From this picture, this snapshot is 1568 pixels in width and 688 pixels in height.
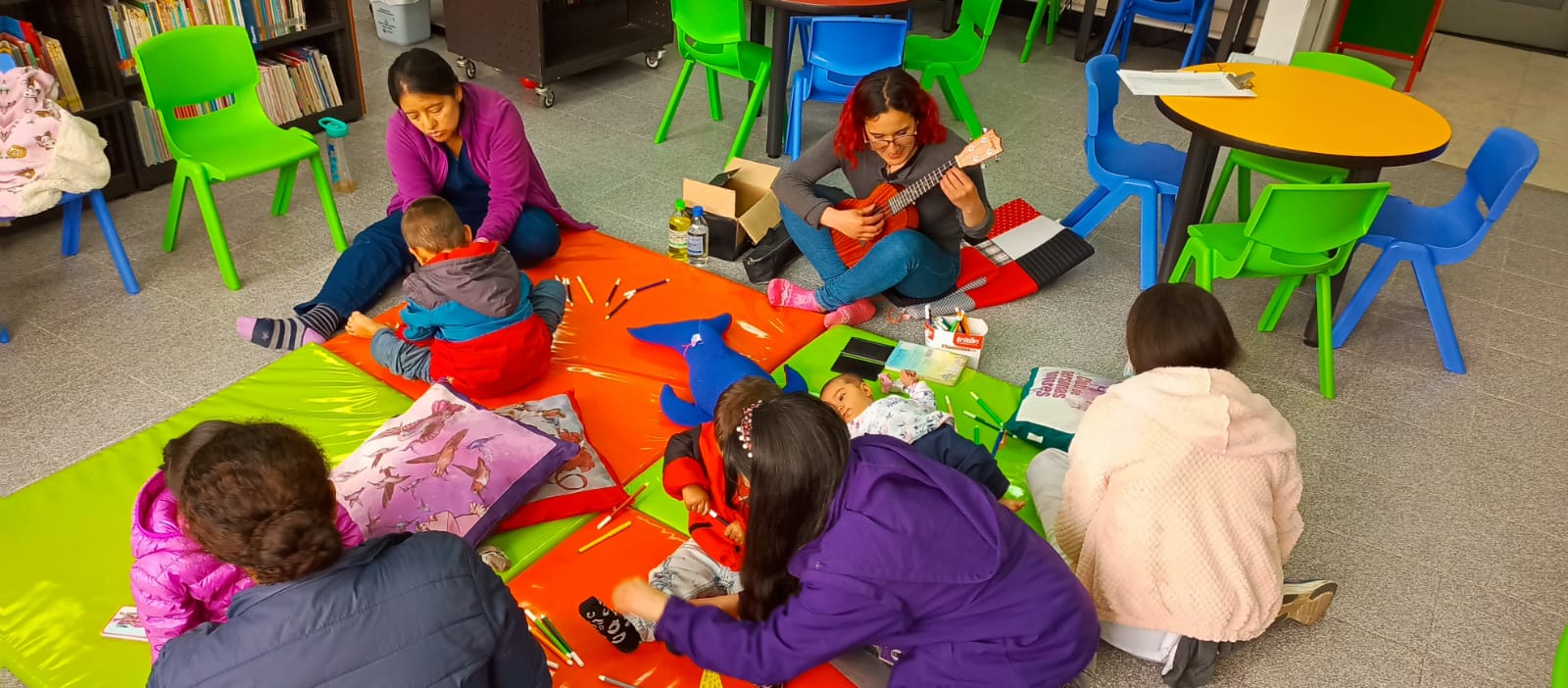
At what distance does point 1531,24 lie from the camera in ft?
22.4

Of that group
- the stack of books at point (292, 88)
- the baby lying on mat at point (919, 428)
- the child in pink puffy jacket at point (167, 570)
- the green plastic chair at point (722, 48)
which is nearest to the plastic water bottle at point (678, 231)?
the green plastic chair at point (722, 48)

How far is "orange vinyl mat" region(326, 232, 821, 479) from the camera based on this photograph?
287 cm

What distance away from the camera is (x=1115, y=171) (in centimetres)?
371

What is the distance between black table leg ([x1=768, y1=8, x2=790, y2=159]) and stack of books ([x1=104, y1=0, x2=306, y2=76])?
6.42 feet

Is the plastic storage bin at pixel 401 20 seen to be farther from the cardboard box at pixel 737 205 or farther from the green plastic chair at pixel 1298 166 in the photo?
the green plastic chair at pixel 1298 166

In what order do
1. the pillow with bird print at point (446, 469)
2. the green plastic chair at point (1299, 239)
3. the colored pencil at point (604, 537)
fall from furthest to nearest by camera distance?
1. the green plastic chair at point (1299, 239)
2. the colored pencil at point (604, 537)
3. the pillow with bird print at point (446, 469)

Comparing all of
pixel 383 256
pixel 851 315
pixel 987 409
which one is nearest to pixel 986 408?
pixel 987 409

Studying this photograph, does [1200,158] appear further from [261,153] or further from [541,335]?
[261,153]

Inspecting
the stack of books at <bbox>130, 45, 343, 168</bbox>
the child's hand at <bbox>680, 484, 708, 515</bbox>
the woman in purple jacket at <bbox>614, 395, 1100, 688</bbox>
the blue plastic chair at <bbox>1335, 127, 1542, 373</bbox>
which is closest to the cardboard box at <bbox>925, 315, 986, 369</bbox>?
the child's hand at <bbox>680, 484, 708, 515</bbox>

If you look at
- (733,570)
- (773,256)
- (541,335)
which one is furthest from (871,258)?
(733,570)

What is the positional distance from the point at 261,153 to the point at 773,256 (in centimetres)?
168

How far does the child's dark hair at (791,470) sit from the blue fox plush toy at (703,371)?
1.04 m

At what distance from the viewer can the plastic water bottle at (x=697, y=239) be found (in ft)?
12.0

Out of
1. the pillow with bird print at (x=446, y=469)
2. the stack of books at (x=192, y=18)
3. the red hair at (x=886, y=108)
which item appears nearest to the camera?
the pillow with bird print at (x=446, y=469)
